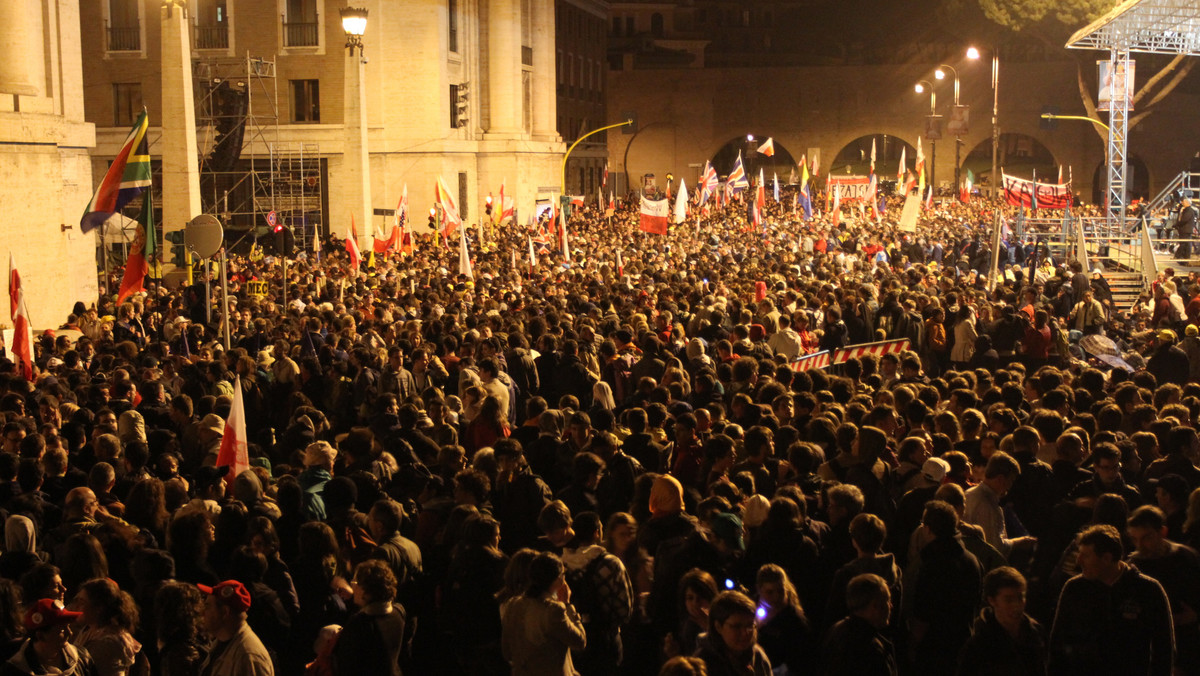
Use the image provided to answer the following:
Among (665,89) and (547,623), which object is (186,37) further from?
(665,89)

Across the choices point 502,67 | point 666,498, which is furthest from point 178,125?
point 502,67

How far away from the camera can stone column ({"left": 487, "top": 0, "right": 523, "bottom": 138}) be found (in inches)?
1955

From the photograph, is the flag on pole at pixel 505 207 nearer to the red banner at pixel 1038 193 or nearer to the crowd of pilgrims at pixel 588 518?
the red banner at pixel 1038 193

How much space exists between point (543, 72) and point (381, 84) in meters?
12.8

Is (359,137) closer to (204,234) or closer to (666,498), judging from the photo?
(204,234)

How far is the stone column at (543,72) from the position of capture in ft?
181

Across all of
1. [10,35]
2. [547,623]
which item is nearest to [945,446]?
[547,623]

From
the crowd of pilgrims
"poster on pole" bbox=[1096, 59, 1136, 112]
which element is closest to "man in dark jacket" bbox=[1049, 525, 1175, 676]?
the crowd of pilgrims

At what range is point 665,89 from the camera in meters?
79.1

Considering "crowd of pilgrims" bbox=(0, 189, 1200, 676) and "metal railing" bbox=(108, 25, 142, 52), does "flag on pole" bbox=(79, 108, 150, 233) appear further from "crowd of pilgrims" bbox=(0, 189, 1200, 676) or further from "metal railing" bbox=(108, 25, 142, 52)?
"metal railing" bbox=(108, 25, 142, 52)

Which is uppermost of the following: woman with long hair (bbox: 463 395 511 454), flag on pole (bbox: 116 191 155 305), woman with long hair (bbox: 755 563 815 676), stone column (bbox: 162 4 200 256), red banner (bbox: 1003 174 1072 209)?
stone column (bbox: 162 4 200 256)

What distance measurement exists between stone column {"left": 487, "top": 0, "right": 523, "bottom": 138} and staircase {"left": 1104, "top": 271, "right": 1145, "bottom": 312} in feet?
87.7

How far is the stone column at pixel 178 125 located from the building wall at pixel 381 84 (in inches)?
535

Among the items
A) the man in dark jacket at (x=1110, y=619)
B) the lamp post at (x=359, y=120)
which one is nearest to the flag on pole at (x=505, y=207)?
the lamp post at (x=359, y=120)
